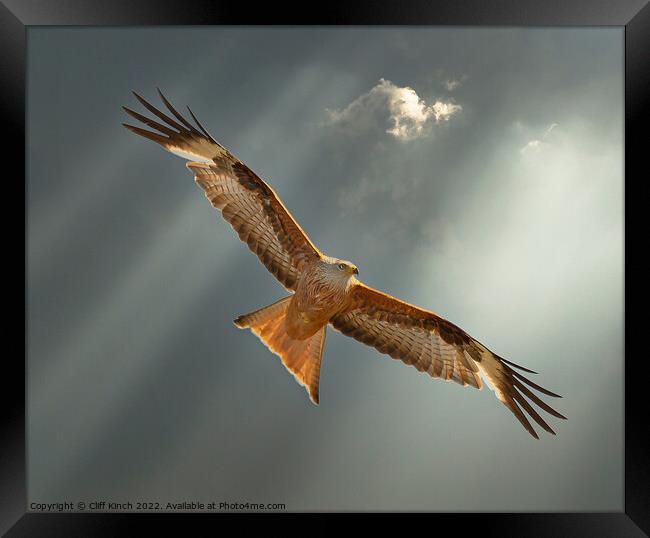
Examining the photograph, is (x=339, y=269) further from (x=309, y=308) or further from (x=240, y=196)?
(x=240, y=196)

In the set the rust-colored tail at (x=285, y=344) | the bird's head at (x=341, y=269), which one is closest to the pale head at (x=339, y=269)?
the bird's head at (x=341, y=269)

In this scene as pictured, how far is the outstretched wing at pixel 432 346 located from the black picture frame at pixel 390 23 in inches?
15.9

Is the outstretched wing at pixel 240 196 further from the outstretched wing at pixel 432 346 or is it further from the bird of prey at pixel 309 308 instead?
the outstretched wing at pixel 432 346

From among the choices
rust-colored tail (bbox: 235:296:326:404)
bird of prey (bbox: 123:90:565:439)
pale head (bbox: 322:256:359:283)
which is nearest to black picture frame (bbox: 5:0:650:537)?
bird of prey (bbox: 123:90:565:439)

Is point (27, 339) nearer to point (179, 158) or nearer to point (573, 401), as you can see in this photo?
point (179, 158)

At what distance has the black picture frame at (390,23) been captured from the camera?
76.0 inches

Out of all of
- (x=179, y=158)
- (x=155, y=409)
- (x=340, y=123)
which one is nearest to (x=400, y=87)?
(x=340, y=123)

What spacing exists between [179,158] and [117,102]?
1.22 feet

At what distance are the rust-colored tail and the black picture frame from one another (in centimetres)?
60

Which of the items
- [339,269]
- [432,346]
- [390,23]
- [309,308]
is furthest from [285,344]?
[390,23]

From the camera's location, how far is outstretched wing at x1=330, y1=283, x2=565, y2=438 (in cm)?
193

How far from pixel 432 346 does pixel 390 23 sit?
1.41 metres

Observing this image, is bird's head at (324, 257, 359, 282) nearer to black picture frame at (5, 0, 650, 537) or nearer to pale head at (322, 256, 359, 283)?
pale head at (322, 256, 359, 283)

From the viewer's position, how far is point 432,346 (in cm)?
200
